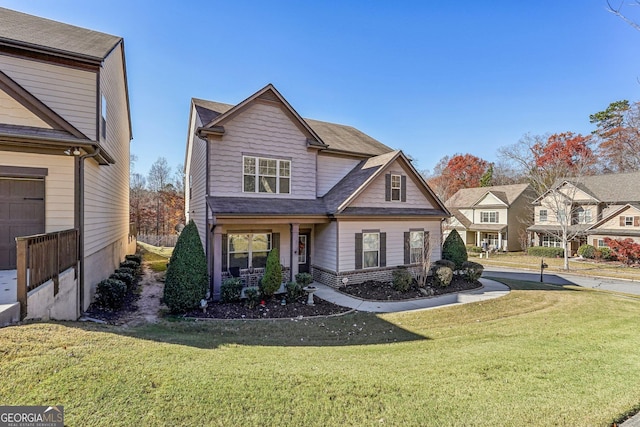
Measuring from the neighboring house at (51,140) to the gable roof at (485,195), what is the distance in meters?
38.6

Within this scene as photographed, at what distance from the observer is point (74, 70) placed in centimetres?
871

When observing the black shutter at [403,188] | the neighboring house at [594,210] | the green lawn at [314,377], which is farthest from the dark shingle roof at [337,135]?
the neighboring house at [594,210]

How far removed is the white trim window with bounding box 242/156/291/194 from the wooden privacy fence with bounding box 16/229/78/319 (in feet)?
20.7

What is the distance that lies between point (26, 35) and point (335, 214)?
11.5 meters

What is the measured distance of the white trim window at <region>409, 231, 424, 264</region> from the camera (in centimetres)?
1514

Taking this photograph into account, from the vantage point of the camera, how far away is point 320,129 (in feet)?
59.2

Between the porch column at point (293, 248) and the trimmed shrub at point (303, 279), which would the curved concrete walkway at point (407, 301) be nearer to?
the trimmed shrub at point (303, 279)

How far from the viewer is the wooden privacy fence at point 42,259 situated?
4859 mm

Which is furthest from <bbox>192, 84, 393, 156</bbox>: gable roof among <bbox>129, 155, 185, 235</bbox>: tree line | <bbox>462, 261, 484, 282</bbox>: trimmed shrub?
<bbox>129, 155, 185, 235</bbox>: tree line

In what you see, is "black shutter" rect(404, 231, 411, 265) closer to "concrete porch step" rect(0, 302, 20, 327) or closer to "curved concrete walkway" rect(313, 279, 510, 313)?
"curved concrete walkway" rect(313, 279, 510, 313)

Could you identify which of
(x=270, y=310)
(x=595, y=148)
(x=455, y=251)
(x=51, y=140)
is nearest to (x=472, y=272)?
(x=455, y=251)

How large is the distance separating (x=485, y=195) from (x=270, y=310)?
3563cm

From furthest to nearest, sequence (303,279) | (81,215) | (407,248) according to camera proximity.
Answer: (407,248) < (303,279) < (81,215)

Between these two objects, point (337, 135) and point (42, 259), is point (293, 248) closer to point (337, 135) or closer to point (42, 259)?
point (42, 259)
